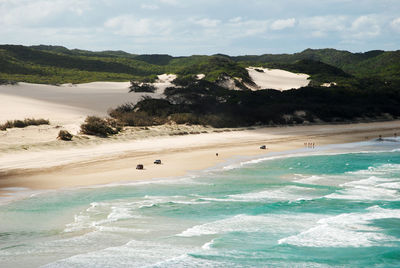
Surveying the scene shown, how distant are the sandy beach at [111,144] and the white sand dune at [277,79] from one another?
2013 centimetres

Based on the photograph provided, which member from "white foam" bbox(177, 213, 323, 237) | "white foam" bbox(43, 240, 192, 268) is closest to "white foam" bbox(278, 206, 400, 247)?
"white foam" bbox(177, 213, 323, 237)

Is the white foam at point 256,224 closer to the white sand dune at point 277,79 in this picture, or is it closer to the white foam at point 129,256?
the white foam at point 129,256

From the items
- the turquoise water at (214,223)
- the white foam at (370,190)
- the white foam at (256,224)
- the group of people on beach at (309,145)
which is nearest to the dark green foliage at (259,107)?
the group of people on beach at (309,145)

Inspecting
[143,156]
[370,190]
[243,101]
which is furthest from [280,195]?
[243,101]

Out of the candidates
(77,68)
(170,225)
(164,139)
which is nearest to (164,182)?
(170,225)

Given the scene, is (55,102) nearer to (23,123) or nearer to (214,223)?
(23,123)

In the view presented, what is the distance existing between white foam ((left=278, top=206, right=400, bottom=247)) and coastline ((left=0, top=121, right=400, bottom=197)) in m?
7.08

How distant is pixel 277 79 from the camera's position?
2475 inches

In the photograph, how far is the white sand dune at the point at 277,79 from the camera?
194 feet

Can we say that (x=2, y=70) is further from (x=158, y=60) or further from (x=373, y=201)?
(x=158, y=60)

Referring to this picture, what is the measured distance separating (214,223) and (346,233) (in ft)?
9.97

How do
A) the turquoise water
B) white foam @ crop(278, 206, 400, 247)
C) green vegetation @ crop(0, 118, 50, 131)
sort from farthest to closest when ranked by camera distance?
green vegetation @ crop(0, 118, 50, 131), white foam @ crop(278, 206, 400, 247), the turquoise water

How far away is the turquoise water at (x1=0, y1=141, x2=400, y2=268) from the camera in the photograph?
1046 cm

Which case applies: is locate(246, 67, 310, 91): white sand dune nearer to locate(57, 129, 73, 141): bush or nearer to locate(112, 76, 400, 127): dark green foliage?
locate(112, 76, 400, 127): dark green foliage
